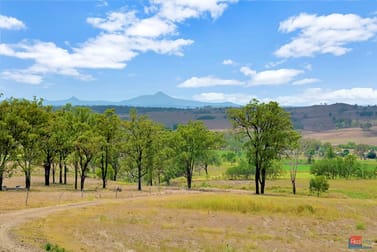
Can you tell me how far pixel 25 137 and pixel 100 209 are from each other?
96.6 feet

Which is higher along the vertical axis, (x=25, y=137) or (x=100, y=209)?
(x=25, y=137)

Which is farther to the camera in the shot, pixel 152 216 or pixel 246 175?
pixel 246 175

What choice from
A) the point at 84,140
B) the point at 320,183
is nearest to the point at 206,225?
the point at 84,140

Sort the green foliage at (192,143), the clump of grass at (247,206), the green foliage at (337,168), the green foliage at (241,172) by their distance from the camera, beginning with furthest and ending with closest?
the green foliage at (241,172)
the green foliage at (337,168)
the green foliage at (192,143)
the clump of grass at (247,206)

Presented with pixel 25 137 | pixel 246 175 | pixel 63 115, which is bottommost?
pixel 246 175

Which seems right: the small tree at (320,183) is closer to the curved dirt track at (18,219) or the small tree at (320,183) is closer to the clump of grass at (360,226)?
the clump of grass at (360,226)

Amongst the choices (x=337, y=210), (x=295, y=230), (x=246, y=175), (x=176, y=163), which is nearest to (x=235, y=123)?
(x=176, y=163)

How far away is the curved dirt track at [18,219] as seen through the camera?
2530cm

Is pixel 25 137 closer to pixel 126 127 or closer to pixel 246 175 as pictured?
pixel 126 127

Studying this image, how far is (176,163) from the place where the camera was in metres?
83.8

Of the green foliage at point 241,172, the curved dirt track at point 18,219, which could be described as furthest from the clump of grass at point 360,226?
the green foliage at point 241,172

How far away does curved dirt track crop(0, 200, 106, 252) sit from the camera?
25.3 metres

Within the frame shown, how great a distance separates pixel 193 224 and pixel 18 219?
1875 cm

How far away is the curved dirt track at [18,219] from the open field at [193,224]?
46 centimetres
